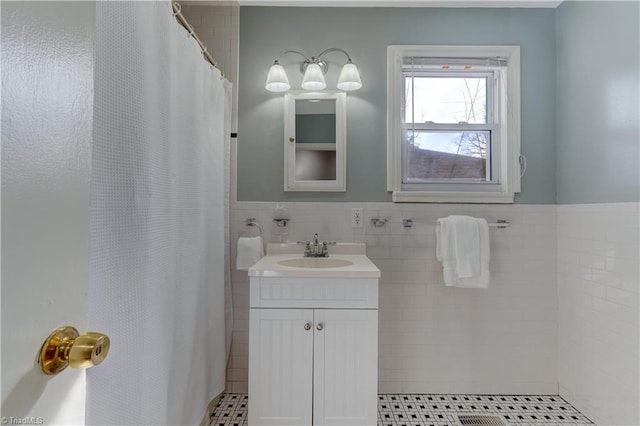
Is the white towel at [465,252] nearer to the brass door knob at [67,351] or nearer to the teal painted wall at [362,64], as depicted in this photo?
the teal painted wall at [362,64]

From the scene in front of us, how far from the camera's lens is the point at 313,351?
4.81 ft

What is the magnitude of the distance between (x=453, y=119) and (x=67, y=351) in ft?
7.04

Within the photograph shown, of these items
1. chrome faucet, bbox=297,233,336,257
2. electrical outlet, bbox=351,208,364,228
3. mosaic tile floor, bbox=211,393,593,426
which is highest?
electrical outlet, bbox=351,208,364,228

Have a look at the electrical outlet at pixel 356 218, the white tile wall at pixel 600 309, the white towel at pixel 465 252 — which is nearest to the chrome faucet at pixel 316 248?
the electrical outlet at pixel 356 218

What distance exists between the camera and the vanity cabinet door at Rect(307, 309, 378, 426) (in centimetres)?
146

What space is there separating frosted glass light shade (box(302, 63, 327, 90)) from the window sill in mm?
770

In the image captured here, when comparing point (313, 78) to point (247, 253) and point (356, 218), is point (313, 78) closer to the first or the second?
point (356, 218)

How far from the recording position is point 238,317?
1971mm

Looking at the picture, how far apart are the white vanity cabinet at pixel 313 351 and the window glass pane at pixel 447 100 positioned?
118 cm

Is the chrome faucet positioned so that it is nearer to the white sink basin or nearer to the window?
the white sink basin

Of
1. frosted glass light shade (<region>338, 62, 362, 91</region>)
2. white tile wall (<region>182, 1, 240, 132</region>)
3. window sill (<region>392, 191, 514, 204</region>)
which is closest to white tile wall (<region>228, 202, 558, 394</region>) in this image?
window sill (<region>392, 191, 514, 204</region>)

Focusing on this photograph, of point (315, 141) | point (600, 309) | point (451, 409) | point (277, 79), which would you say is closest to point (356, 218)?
point (315, 141)

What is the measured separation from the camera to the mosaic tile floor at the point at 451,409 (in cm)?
170

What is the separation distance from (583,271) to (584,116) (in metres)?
0.83
